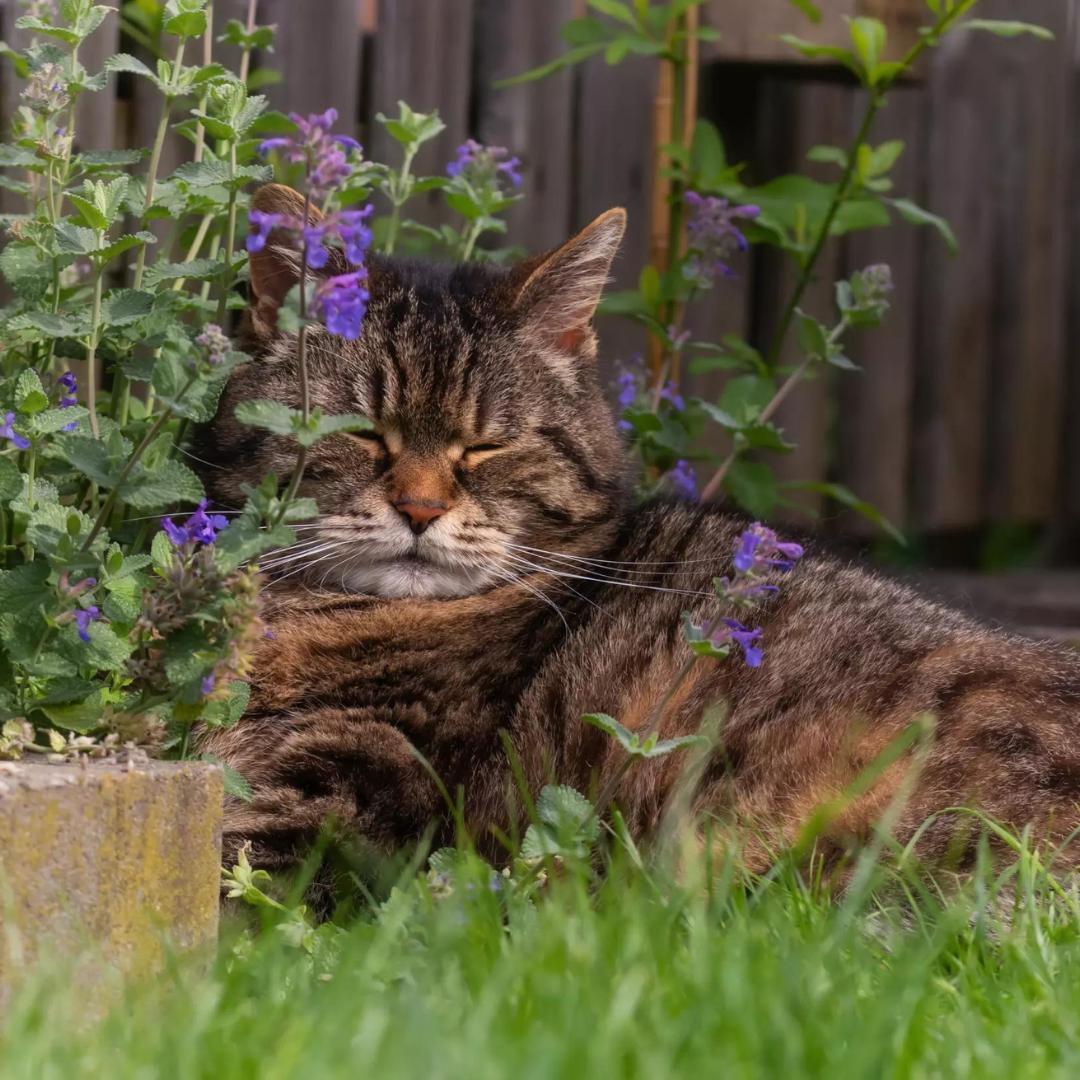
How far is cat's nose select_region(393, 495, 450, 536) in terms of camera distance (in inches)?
114

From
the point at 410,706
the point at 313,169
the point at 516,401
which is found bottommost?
the point at 410,706

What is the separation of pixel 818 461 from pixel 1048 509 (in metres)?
1.31

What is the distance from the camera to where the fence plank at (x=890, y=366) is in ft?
18.5

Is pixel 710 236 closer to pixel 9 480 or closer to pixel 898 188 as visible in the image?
pixel 9 480

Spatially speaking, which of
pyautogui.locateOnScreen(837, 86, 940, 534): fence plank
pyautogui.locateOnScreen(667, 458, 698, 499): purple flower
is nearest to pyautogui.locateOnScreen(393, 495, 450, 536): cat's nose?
pyautogui.locateOnScreen(667, 458, 698, 499): purple flower

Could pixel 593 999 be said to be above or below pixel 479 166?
below

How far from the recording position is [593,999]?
165cm

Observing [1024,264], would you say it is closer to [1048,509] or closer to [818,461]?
[1048,509]

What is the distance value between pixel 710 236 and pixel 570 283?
0.73 meters

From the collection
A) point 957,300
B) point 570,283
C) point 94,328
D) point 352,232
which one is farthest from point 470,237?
point 957,300

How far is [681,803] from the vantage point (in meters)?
2.57

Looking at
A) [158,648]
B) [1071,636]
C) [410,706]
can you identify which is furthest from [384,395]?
[1071,636]

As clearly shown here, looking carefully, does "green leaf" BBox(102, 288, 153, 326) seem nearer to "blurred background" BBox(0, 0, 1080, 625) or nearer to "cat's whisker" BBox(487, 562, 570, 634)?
"cat's whisker" BBox(487, 562, 570, 634)

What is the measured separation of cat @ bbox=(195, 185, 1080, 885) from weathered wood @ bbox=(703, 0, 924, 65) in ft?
5.19
